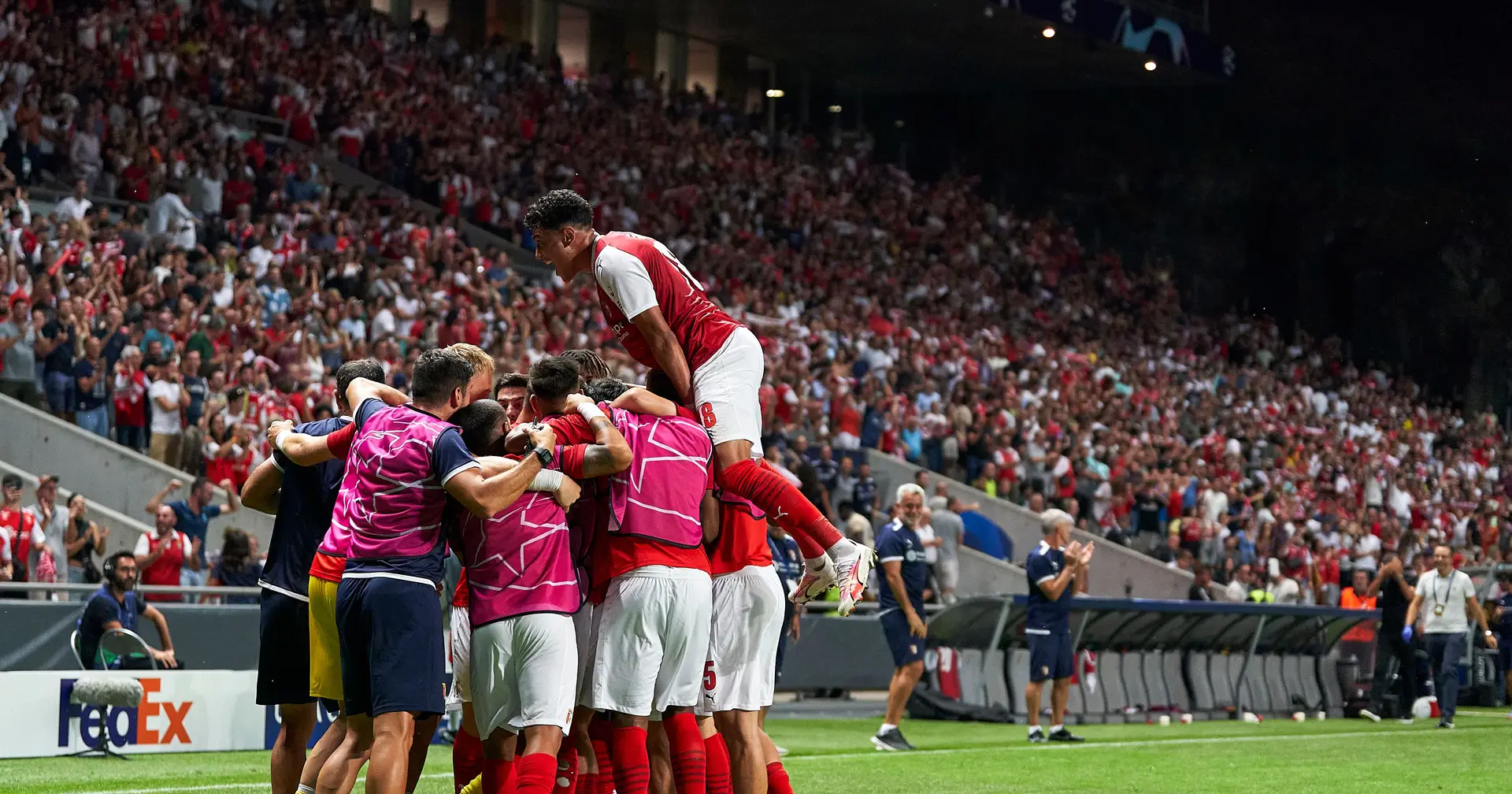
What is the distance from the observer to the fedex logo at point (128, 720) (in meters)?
12.5

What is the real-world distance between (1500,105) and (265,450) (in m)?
37.1

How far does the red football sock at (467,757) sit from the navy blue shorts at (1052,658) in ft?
29.4

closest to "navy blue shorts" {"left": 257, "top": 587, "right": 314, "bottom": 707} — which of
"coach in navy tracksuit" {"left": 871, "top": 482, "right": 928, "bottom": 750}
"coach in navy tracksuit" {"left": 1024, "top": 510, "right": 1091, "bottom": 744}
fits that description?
"coach in navy tracksuit" {"left": 871, "top": 482, "right": 928, "bottom": 750}

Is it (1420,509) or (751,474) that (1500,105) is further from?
(751,474)

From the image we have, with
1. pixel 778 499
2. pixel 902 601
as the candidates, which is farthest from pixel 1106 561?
pixel 778 499

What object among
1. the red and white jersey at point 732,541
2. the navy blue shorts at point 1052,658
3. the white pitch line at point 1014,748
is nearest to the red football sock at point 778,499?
the red and white jersey at point 732,541

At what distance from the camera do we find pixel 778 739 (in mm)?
15383

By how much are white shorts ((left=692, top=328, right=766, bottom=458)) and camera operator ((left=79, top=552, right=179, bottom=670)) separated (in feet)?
23.6

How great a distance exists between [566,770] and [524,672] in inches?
32.0

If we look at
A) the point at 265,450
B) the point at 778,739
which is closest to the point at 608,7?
the point at 265,450

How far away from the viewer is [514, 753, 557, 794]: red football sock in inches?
274

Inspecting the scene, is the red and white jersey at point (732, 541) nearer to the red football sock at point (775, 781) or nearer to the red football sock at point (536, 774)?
the red football sock at point (775, 781)

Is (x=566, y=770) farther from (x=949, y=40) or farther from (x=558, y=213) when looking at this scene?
(x=949, y=40)

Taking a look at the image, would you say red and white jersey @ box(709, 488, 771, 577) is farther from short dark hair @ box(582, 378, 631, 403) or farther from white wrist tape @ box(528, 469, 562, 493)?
white wrist tape @ box(528, 469, 562, 493)
